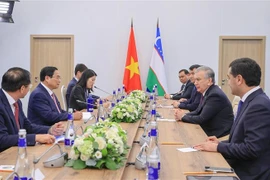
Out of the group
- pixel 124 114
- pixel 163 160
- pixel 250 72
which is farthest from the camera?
pixel 124 114

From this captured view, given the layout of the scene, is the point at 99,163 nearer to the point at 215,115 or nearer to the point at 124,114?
the point at 124,114

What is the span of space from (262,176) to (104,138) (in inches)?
41.4

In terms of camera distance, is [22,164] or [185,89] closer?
[22,164]

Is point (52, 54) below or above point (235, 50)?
below

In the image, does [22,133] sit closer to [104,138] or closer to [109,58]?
[104,138]

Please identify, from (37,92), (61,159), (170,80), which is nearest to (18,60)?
(170,80)

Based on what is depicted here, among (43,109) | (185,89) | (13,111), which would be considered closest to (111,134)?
(13,111)

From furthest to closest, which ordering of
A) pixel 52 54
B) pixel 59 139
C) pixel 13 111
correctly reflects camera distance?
pixel 52 54
pixel 13 111
pixel 59 139

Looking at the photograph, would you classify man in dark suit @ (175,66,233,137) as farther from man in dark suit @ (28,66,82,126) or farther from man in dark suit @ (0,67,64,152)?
man in dark suit @ (0,67,64,152)

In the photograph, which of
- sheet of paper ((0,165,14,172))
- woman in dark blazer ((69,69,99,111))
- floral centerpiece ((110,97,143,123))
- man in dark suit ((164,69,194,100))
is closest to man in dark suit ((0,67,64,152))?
sheet of paper ((0,165,14,172))

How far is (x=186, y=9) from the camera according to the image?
7.25 meters

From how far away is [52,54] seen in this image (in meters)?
7.55

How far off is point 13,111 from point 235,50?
220 inches

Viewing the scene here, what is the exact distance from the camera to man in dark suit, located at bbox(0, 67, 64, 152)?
7.59ft
